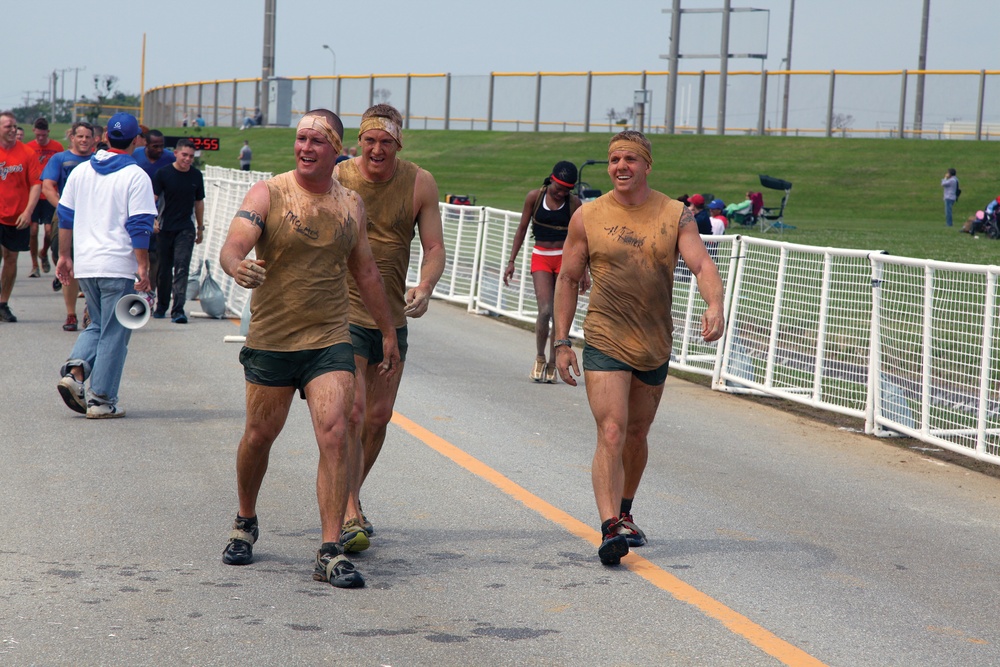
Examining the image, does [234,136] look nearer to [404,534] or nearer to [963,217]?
[963,217]

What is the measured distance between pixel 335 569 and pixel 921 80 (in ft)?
159

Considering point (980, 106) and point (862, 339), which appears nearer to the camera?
point (862, 339)

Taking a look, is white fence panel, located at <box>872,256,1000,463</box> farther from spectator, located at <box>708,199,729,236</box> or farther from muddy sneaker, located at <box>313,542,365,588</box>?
spectator, located at <box>708,199,729,236</box>

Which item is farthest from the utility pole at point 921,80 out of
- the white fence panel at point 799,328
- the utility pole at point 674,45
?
the white fence panel at point 799,328

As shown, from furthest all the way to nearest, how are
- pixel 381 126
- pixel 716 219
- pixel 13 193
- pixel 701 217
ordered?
pixel 716 219, pixel 701 217, pixel 13 193, pixel 381 126

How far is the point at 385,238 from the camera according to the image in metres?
6.22

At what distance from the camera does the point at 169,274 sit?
1515 centimetres

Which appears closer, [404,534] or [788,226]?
[404,534]

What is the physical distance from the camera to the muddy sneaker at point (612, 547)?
5820mm

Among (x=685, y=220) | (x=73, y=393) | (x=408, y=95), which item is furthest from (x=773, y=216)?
(x=408, y=95)

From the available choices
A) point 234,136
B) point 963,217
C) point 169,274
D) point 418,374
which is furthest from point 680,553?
point 234,136

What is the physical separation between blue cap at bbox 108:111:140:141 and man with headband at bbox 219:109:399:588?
3.99 metres

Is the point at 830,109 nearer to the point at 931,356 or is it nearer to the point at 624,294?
the point at 931,356

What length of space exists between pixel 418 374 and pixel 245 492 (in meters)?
6.32
